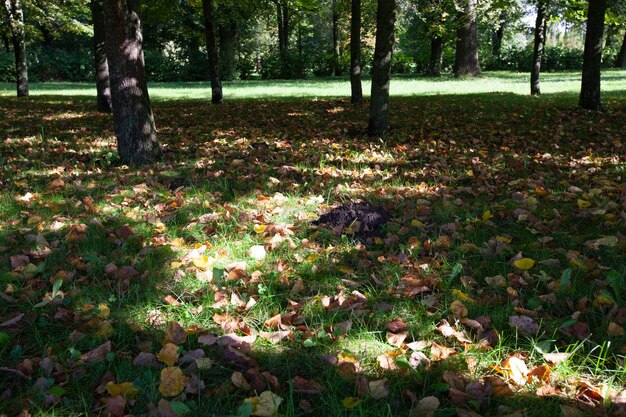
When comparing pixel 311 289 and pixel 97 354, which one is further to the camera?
pixel 311 289

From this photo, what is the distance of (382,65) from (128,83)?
410 cm

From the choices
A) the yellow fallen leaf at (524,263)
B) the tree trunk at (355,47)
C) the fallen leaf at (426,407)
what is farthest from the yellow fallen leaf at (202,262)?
the tree trunk at (355,47)

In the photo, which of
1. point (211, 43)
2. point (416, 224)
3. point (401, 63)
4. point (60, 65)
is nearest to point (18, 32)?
point (211, 43)

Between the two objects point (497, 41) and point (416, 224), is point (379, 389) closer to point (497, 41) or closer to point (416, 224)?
point (416, 224)

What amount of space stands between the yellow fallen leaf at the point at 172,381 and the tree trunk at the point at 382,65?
6.72m

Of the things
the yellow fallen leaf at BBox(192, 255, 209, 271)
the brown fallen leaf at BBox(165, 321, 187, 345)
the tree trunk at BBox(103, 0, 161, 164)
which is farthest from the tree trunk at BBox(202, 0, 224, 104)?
the brown fallen leaf at BBox(165, 321, 187, 345)

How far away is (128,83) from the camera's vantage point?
6.26 m

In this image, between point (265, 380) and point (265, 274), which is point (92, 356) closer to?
point (265, 380)

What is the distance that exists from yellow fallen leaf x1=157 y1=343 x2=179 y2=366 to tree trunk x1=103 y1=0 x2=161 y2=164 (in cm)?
458

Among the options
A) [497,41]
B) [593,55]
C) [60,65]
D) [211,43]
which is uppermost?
[497,41]

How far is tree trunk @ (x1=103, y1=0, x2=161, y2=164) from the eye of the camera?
6.07 metres

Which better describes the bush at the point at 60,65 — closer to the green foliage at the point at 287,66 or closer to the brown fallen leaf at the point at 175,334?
the green foliage at the point at 287,66

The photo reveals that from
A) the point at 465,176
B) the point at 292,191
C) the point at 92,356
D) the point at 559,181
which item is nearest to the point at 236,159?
the point at 292,191

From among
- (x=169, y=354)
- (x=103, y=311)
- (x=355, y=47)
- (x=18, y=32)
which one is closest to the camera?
(x=169, y=354)
